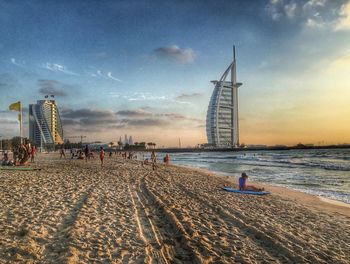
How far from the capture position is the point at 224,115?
497 ft

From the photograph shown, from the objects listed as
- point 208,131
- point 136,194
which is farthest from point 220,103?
point 136,194

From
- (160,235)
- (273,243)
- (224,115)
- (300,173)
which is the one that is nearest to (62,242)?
(160,235)

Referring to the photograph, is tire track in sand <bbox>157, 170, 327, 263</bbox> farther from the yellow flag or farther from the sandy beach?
the yellow flag

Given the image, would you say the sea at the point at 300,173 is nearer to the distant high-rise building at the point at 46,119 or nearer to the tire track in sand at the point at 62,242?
the tire track in sand at the point at 62,242

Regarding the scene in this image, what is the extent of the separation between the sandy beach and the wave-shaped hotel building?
14037 cm

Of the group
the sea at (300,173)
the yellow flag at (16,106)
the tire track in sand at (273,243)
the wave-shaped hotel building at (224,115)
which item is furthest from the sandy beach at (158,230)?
the wave-shaped hotel building at (224,115)

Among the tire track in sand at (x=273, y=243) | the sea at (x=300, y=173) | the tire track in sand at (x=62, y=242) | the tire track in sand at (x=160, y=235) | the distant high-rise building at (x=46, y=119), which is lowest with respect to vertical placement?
the sea at (x=300, y=173)

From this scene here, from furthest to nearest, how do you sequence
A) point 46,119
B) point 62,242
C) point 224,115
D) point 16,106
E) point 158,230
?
point 46,119 < point 224,115 < point 16,106 < point 158,230 < point 62,242

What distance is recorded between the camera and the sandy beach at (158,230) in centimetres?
461

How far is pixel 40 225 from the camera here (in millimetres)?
5750

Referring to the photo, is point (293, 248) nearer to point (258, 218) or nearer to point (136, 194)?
point (258, 218)

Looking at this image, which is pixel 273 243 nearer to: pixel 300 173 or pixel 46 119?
pixel 300 173

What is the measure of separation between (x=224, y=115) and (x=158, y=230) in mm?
148641

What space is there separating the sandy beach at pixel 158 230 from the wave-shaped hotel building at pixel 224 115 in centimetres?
14037
